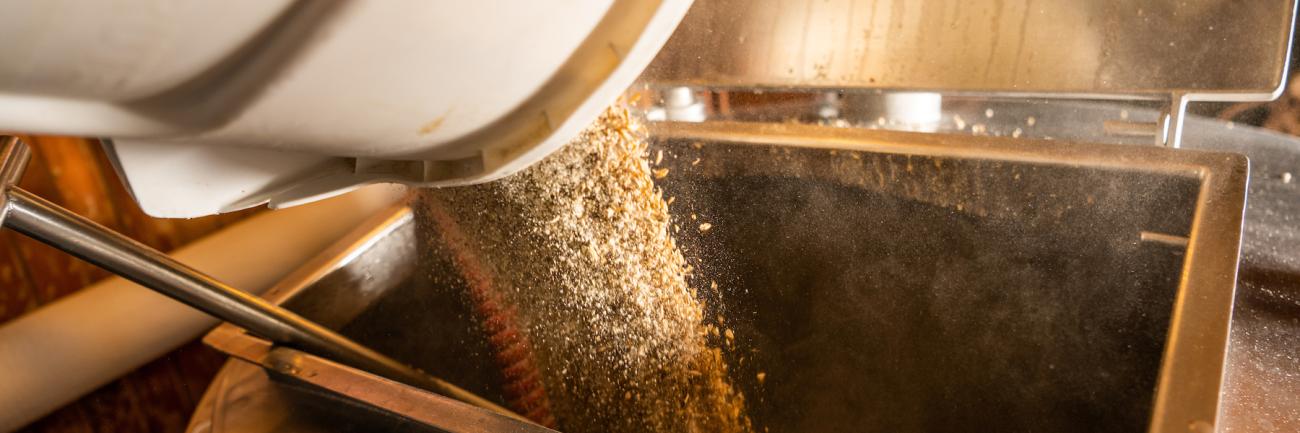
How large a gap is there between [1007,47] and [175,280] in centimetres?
113

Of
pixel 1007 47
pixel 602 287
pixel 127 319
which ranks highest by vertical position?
pixel 1007 47

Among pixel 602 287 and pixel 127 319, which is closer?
pixel 602 287

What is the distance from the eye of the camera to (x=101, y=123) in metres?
0.39

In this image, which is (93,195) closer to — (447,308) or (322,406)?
(447,308)

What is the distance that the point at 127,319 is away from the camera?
1364 millimetres

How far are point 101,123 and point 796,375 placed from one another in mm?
967

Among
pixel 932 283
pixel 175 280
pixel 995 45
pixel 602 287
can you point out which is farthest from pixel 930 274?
pixel 175 280

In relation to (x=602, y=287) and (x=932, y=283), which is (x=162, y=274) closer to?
(x=602, y=287)

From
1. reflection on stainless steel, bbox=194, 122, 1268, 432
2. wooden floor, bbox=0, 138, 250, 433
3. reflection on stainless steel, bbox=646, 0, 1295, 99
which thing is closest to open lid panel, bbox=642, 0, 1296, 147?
reflection on stainless steel, bbox=646, 0, 1295, 99

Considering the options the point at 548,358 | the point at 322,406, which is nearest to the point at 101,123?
the point at 322,406

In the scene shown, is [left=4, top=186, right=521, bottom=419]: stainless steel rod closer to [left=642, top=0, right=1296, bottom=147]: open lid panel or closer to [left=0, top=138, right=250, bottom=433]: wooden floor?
[left=0, top=138, right=250, bottom=433]: wooden floor

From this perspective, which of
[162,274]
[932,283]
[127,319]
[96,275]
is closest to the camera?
[162,274]

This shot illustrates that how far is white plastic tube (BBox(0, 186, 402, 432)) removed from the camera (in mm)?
1233

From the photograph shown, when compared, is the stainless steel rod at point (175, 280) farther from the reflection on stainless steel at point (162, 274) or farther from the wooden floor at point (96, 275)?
the wooden floor at point (96, 275)
